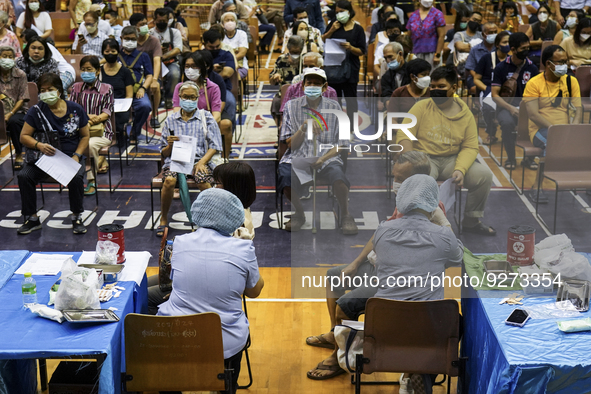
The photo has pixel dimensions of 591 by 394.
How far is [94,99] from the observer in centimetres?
787

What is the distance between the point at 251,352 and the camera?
15.5 feet

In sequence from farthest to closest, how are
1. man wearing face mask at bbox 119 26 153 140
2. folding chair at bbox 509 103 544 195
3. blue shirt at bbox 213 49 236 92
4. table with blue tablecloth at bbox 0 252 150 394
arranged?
1. man wearing face mask at bbox 119 26 153 140
2. blue shirt at bbox 213 49 236 92
3. folding chair at bbox 509 103 544 195
4. table with blue tablecloth at bbox 0 252 150 394

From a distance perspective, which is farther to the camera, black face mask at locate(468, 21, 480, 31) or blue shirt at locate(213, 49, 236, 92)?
black face mask at locate(468, 21, 480, 31)

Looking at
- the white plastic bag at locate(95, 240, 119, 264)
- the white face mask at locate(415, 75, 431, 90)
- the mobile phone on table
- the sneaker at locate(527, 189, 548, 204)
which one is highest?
the white face mask at locate(415, 75, 431, 90)

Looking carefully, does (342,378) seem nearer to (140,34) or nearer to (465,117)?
(465,117)

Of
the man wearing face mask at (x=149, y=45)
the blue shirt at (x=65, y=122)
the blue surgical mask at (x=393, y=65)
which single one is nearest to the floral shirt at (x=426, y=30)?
→ the blue surgical mask at (x=393, y=65)

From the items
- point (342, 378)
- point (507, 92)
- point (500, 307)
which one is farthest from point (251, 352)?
point (507, 92)

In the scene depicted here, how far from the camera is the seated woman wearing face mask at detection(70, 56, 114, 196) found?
7730mm

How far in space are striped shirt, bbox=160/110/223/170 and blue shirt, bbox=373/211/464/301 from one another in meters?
3.16

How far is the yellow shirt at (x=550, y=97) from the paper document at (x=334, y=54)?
9.07 feet

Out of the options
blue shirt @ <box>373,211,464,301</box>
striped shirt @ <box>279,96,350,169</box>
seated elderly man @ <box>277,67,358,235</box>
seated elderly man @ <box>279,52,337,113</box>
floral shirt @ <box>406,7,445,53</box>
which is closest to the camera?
blue shirt @ <box>373,211,464,301</box>

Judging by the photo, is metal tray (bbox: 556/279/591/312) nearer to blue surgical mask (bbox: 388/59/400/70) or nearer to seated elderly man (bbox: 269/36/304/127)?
blue surgical mask (bbox: 388/59/400/70)

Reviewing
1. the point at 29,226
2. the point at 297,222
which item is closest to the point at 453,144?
the point at 297,222

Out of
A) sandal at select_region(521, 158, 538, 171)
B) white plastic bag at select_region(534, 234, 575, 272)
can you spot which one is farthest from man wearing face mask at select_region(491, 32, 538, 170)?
white plastic bag at select_region(534, 234, 575, 272)
